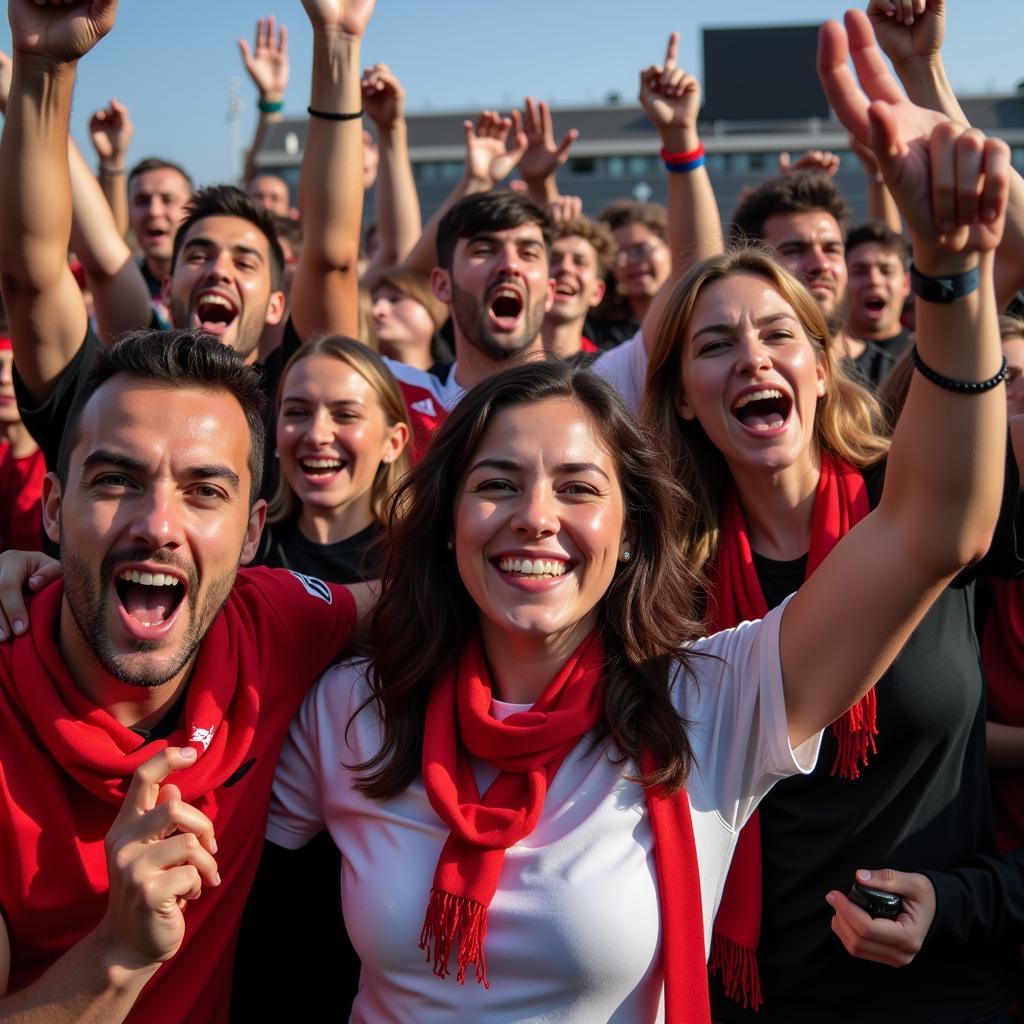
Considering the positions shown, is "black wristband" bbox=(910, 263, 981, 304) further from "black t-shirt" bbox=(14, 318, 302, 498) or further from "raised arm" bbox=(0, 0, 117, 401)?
"raised arm" bbox=(0, 0, 117, 401)

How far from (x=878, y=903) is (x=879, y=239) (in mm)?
4325

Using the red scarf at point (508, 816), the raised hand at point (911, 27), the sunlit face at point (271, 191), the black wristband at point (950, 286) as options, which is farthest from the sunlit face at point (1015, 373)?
the sunlit face at point (271, 191)

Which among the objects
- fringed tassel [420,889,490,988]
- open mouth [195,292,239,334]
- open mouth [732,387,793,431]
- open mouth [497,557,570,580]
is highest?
open mouth [195,292,239,334]

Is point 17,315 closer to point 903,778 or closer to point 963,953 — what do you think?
point 903,778

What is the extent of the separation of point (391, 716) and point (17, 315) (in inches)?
57.6

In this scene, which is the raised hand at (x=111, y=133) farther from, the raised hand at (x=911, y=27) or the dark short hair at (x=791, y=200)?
the raised hand at (x=911, y=27)

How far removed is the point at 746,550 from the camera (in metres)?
2.66

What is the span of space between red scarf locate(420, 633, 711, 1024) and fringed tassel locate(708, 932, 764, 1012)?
45 centimetres

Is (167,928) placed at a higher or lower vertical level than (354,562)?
lower

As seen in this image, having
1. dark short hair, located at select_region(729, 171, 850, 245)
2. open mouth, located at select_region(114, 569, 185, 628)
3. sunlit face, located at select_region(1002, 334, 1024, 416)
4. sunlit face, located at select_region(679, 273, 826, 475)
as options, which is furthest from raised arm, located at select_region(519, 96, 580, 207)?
open mouth, located at select_region(114, 569, 185, 628)

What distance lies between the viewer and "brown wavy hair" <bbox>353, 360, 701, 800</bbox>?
88.7 inches

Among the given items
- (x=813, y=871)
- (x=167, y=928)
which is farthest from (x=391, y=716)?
(x=813, y=871)

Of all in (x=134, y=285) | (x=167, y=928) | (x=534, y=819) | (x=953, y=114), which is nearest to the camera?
(x=167, y=928)

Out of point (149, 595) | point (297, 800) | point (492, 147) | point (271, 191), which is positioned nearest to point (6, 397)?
point (492, 147)
